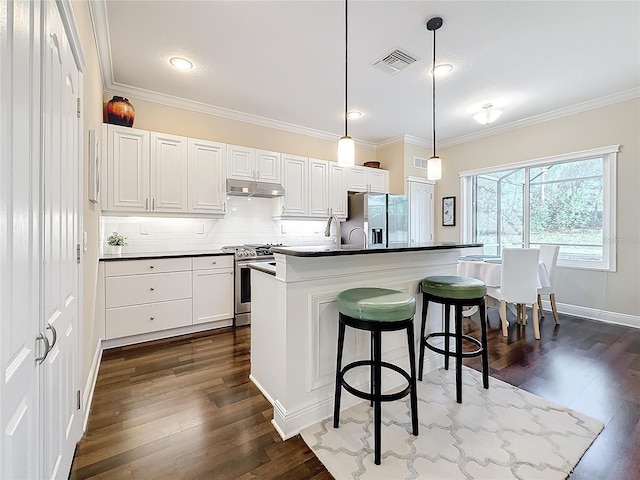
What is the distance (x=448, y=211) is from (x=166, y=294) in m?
4.81

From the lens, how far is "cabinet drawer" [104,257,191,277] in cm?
297

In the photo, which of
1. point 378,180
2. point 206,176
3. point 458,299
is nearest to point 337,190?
point 378,180

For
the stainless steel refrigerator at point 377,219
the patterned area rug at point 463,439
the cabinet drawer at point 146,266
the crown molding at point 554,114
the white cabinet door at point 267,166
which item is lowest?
the patterned area rug at point 463,439

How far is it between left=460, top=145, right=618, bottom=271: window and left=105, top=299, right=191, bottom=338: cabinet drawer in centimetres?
470

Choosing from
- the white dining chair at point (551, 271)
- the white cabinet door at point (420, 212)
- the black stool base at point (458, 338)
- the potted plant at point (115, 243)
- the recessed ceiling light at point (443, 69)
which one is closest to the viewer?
the black stool base at point (458, 338)

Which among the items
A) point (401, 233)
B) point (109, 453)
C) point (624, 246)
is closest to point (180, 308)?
point (109, 453)

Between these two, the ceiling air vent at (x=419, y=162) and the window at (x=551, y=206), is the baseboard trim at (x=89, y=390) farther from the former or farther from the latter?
the window at (x=551, y=206)

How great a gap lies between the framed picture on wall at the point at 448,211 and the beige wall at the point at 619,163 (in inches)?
41.9

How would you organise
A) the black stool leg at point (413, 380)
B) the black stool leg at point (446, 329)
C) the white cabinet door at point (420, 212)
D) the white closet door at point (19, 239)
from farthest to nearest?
1. the white cabinet door at point (420, 212)
2. the black stool leg at point (446, 329)
3. the black stool leg at point (413, 380)
4. the white closet door at point (19, 239)

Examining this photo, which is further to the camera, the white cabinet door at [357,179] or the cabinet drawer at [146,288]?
the white cabinet door at [357,179]

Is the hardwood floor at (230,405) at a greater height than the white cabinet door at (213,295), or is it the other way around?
the white cabinet door at (213,295)

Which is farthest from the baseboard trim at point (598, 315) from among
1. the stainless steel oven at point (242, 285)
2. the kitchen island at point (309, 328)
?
the stainless steel oven at point (242, 285)

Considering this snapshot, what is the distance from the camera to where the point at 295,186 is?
446 cm

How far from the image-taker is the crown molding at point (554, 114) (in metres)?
3.62
